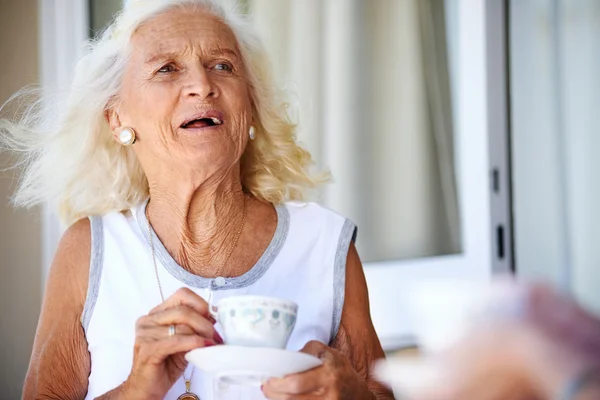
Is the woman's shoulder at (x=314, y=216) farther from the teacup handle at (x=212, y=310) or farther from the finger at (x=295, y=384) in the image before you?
the finger at (x=295, y=384)

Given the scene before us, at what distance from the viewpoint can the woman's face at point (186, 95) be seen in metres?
1.72

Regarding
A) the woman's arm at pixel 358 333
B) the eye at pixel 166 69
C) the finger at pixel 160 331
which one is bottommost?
the woman's arm at pixel 358 333

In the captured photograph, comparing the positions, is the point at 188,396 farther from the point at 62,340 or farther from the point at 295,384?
the point at 295,384

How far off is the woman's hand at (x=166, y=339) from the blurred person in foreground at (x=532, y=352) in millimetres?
795

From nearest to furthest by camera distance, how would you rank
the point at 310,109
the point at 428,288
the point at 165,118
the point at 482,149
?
the point at 428,288 → the point at 165,118 → the point at 482,149 → the point at 310,109

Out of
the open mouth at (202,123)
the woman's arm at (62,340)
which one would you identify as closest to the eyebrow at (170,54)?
the open mouth at (202,123)

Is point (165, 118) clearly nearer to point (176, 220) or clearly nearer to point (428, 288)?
point (176, 220)

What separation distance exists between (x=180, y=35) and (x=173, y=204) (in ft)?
1.18

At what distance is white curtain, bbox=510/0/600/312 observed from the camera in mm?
2852

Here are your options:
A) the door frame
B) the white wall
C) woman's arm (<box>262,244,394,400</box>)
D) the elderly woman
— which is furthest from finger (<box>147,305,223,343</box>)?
the white wall

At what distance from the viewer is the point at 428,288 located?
63 centimetres

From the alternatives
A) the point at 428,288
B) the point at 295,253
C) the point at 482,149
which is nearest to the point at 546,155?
the point at 482,149

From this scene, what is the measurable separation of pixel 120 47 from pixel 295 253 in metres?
0.60

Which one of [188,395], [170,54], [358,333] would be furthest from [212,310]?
[170,54]
